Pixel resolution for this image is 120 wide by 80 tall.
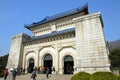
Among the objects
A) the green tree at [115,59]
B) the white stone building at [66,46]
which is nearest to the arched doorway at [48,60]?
the white stone building at [66,46]

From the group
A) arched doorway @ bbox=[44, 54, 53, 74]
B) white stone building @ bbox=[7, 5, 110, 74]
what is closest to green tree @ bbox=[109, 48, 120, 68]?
white stone building @ bbox=[7, 5, 110, 74]

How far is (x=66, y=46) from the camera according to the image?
60.1ft

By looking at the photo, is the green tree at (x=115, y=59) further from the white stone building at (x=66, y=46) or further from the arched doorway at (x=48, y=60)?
the arched doorway at (x=48, y=60)

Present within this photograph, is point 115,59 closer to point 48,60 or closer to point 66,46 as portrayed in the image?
point 66,46

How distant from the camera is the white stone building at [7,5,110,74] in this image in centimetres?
1470

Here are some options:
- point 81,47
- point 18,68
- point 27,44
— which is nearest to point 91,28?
point 81,47

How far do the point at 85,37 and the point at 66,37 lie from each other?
140 inches

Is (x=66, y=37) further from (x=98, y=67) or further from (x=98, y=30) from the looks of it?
(x=98, y=67)

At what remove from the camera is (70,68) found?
67.3 feet

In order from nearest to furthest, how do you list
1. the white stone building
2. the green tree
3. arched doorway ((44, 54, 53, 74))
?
1. the white stone building
2. arched doorway ((44, 54, 53, 74))
3. the green tree

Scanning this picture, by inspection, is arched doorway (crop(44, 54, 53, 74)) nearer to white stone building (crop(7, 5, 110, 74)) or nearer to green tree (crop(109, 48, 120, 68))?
white stone building (crop(7, 5, 110, 74))

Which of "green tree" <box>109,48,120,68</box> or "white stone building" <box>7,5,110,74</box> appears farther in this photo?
"green tree" <box>109,48,120,68</box>

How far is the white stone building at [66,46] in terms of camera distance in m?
14.7

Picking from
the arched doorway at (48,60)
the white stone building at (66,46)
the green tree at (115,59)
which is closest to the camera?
the white stone building at (66,46)
